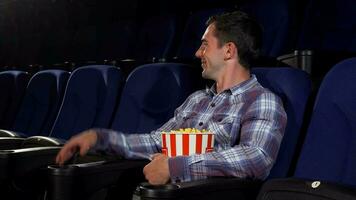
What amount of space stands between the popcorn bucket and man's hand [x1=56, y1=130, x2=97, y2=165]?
0.43 ft

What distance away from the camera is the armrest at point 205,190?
1.40 ft

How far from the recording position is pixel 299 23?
42.3 inches

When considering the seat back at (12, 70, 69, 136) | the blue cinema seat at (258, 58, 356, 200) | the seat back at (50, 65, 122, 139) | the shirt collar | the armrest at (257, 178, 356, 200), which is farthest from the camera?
the seat back at (12, 70, 69, 136)

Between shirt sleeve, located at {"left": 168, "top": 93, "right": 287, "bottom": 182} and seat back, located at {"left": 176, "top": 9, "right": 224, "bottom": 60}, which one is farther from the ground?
seat back, located at {"left": 176, "top": 9, "right": 224, "bottom": 60}

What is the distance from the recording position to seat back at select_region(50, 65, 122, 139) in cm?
94

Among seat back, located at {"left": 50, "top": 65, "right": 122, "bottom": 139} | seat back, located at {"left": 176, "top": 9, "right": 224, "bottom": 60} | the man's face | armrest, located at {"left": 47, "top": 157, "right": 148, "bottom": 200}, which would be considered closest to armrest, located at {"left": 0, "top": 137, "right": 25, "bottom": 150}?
seat back, located at {"left": 50, "top": 65, "right": 122, "bottom": 139}

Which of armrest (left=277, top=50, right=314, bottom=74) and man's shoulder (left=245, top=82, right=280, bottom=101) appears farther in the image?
armrest (left=277, top=50, right=314, bottom=74)

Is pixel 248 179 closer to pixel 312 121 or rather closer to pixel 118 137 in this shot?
pixel 312 121

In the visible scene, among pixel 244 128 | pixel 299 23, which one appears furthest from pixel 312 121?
pixel 299 23

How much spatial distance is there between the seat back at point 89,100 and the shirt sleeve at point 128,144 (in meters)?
0.27

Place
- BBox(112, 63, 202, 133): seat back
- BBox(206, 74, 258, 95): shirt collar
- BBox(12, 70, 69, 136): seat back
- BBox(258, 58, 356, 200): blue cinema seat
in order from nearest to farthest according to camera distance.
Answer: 1. BBox(258, 58, 356, 200): blue cinema seat
2. BBox(206, 74, 258, 95): shirt collar
3. BBox(112, 63, 202, 133): seat back
4. BBox(12, 70, 69, 136): seat back

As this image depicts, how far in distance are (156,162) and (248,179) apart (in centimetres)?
10

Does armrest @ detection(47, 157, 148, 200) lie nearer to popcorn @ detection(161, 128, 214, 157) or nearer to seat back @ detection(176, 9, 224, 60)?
popcorn @ detection(161, 128, 214, 157)

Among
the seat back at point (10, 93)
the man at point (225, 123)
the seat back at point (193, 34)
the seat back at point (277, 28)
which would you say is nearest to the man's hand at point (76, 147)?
the man at point (225, 123)
